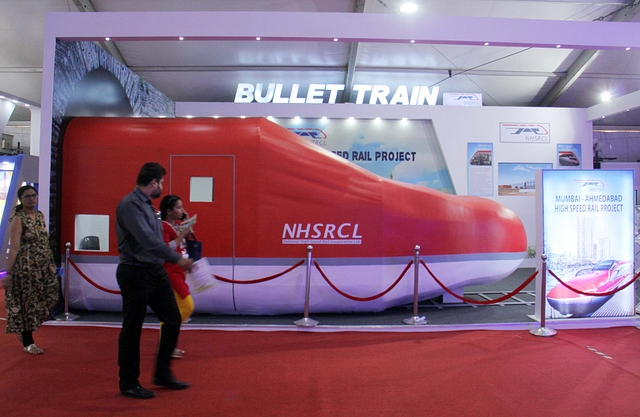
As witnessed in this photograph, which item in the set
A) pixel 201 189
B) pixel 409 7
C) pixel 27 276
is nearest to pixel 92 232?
pixel 27 276

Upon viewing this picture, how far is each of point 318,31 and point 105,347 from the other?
4.58 metres

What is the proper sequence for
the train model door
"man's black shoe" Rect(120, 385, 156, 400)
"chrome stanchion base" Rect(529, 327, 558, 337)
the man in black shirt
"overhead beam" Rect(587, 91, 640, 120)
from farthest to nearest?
"overhead beam" Rect(587, 91, 640, 120), the train model door, "chrome stanchion base" Rect(529, 327, 558, 337), "man's black shoe" Rect(120, 385, 156, 400), the man in black shirt

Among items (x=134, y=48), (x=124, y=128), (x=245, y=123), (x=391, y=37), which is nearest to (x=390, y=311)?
(x=245, y=123)

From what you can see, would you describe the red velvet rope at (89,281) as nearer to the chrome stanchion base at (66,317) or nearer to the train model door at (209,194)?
the chrome stanchion base at (66,317)

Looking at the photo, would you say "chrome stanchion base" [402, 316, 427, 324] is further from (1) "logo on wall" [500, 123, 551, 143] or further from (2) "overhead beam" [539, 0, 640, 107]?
(2) "overhead beam" [539, 0, 640, 107]

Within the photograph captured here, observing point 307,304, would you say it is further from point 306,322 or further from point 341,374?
point 341,374

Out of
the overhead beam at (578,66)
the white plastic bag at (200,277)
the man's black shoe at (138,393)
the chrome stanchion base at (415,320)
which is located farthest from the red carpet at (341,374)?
the overhead beam at (578,66)

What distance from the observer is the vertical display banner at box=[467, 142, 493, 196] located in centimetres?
1182

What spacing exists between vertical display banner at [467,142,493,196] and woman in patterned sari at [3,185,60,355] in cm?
1018

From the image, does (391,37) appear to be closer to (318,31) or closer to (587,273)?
(318,31)

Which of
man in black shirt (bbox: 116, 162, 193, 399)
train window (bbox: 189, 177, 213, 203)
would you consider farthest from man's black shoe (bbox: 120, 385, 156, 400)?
train window (bbox: 189, 177, 213, 203)

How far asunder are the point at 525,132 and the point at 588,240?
7093 millimetres

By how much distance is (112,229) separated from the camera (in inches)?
220

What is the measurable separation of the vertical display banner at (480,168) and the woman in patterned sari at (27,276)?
33.4 ft
